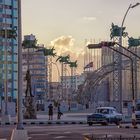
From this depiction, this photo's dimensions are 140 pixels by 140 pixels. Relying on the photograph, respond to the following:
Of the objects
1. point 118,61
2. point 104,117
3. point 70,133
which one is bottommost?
point 70,133

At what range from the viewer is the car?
5197 cm

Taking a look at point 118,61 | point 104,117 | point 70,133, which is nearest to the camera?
point 70,133

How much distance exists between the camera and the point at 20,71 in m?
30.3

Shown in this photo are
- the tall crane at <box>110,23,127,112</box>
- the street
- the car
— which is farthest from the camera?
the tall crane at <box>110,23,127,112</box>

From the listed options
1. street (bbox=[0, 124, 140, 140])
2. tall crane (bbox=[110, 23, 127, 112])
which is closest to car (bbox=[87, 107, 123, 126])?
tall crane (bbox=[110, 23, 127, 112])

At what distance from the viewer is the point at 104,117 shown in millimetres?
52281

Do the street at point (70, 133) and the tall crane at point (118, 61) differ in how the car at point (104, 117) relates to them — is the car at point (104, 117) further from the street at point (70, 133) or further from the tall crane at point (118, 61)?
the street at point (70, 133)

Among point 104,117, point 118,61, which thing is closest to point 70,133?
point 104,117

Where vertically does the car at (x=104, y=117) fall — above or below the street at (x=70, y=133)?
above

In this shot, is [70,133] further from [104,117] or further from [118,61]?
[118,61]

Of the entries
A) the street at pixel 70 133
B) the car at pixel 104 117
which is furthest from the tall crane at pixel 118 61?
the street at pixel 70 133

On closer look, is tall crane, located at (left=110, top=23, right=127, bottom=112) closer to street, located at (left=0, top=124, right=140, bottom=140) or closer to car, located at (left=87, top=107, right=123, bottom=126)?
car, located at (left=87, top=107, right=123, bottom=126)

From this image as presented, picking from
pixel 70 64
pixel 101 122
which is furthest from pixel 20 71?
pixel 70 64

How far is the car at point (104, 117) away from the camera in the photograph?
171 ft
